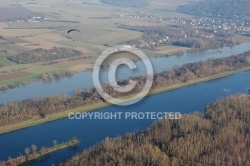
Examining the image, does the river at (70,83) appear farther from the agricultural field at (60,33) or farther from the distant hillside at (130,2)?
the distant hillside at (130,2)

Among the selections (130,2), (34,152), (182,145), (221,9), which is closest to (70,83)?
(34,152)

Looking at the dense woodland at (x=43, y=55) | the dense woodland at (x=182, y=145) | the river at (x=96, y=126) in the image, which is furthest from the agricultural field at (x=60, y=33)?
the dense woodland at (x=182, y=145)

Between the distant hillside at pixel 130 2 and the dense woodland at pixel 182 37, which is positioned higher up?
the distant hillside at pixel 130 2

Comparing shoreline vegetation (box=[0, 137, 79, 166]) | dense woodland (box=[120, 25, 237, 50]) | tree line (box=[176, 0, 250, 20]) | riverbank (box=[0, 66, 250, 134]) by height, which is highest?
tree line (box=[176, 0, 250, 20])

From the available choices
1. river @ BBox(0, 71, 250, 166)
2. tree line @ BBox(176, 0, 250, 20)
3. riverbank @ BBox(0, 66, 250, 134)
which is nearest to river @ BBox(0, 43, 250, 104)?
riverbank @ BBox(0, 66, 250, 134)

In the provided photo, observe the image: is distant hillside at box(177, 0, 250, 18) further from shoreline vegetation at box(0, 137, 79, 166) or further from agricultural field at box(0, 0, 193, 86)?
shoreline vegetation at box(0, 137, 79, 166)

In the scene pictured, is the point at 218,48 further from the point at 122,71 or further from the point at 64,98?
the point at 64,98
